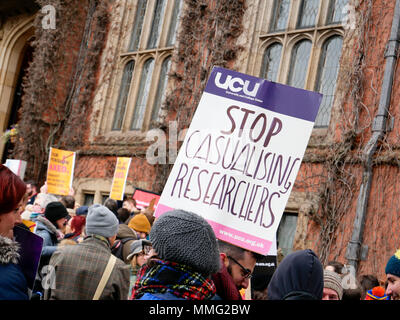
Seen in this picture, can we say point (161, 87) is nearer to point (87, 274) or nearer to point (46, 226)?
point (46, 226)

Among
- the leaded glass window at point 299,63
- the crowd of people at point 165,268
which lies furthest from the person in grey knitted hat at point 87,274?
the leaded glass window at point 299,63

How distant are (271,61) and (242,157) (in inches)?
283

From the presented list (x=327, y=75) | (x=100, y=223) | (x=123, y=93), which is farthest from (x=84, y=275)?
(x=123, y=93)

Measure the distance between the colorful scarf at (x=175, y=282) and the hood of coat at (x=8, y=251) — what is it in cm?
47

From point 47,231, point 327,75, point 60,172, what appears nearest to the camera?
point 47,231

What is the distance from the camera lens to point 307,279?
201 centimetres

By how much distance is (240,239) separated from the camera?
3604mm

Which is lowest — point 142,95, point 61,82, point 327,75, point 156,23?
point 142,95

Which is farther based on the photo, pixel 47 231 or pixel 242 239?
pixel 47 231

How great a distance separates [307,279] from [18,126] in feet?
44.1

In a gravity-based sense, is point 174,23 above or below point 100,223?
above

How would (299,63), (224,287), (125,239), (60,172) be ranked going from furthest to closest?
(60,172)
(299,63)
(125,239)
(224,287)

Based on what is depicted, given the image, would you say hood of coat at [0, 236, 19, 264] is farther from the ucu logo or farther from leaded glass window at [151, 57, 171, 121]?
leaded glass window at [151, 57, 171, 121]

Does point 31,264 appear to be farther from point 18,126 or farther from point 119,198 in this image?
point 18,126
